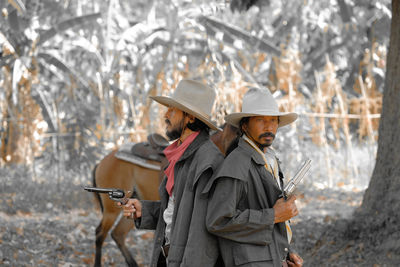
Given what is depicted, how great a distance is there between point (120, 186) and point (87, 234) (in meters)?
1.87

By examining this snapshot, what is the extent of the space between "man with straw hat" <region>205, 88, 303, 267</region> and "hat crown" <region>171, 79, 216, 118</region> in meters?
0.31

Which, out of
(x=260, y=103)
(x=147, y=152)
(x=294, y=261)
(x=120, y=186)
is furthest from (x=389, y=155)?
(x=260, y=103)

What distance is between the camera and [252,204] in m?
3.07

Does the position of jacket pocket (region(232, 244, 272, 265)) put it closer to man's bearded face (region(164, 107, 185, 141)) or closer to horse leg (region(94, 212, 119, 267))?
man's bearded face (region(164, 107, 185, 141))

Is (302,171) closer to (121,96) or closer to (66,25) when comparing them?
(121,96)

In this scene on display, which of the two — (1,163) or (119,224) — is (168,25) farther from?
(119,224)

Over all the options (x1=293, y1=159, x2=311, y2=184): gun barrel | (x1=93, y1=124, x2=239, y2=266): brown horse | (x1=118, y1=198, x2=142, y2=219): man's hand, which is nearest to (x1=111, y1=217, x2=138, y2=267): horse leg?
(x1=93, y1=124, x2=239, y2=266): brown horse

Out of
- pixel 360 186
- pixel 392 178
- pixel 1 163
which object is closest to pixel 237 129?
pixel 392 178

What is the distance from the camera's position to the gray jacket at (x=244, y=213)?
9.62ft

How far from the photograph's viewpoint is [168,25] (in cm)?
1382

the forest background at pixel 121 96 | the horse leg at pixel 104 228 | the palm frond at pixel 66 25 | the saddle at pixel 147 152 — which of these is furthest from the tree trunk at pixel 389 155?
the palm frond at pixel 66 25

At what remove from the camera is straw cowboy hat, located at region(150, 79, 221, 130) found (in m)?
3.41

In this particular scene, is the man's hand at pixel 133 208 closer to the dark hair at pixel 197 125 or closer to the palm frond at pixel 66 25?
the dark hair at pixel 197 125

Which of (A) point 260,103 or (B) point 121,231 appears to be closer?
(A) point 260,103
